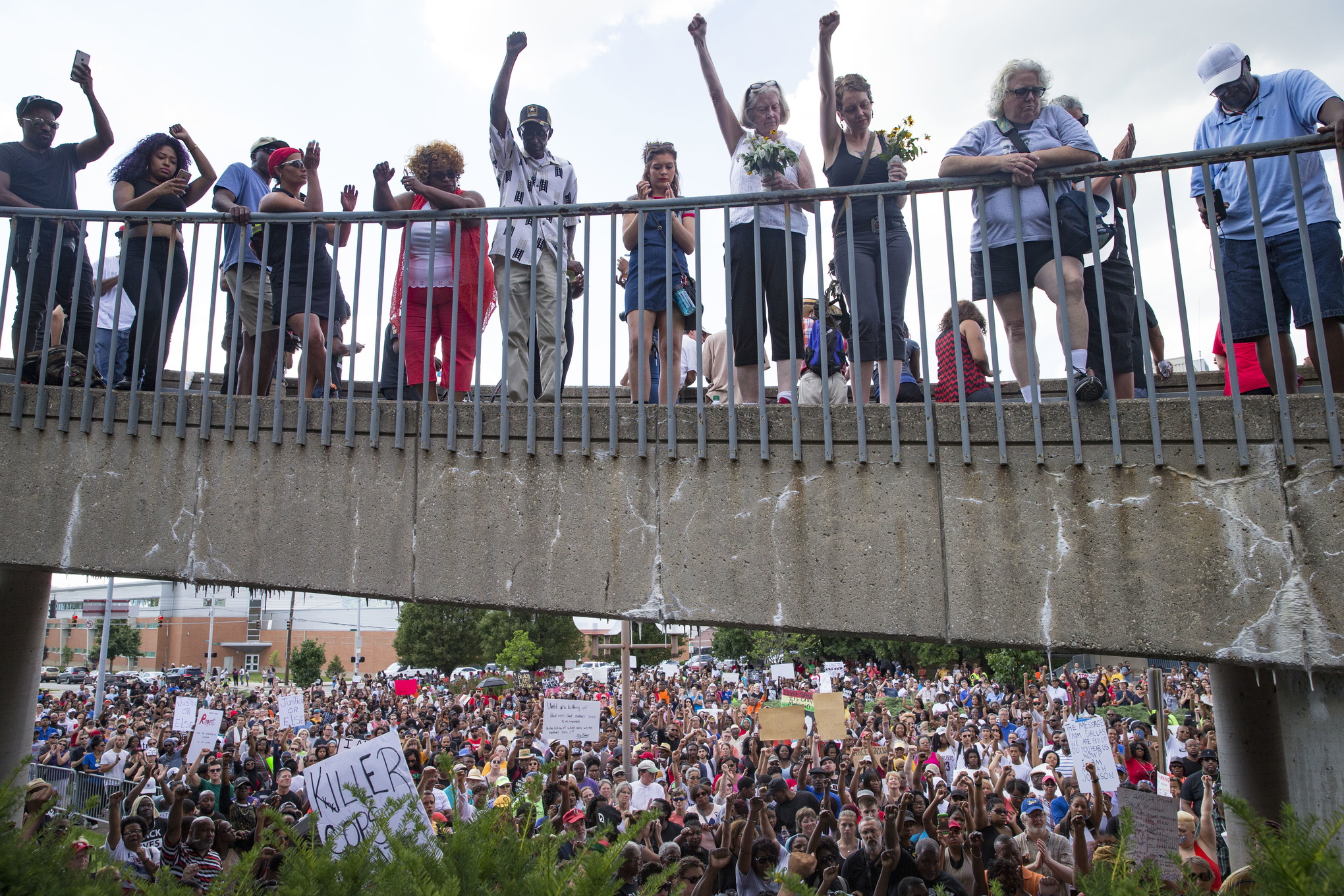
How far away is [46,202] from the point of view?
19.4ft

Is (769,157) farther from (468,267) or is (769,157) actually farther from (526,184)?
(468,267)

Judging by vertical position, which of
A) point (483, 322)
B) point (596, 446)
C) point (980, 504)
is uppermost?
point (483, 322)

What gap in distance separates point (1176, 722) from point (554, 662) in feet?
166

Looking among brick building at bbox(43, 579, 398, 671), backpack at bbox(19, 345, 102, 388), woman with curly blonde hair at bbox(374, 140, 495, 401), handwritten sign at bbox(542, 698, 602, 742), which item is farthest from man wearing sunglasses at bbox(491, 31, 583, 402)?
brick building at bbox(43, 579, 398, 671)

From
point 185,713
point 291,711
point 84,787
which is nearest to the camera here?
point 84,787

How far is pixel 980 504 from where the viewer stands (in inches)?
160

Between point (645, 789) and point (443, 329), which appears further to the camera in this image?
point (645, 789)

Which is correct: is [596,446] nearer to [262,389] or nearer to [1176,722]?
[262,389]

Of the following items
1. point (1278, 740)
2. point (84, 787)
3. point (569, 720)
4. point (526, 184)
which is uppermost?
point (526, 184)

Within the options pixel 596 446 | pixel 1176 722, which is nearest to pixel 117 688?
pixel 1176 722

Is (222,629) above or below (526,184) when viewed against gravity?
below

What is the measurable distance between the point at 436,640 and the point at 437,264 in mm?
57570

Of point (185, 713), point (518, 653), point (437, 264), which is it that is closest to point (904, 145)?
point (437, 264)

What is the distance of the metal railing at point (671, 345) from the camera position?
13.1 feet
